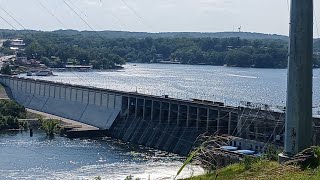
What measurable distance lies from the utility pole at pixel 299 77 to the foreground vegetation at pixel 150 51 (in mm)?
102503

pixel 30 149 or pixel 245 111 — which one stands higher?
pixel 245 111

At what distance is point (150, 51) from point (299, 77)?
467 ft

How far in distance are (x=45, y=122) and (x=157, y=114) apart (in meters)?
7.97

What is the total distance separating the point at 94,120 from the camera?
145ft

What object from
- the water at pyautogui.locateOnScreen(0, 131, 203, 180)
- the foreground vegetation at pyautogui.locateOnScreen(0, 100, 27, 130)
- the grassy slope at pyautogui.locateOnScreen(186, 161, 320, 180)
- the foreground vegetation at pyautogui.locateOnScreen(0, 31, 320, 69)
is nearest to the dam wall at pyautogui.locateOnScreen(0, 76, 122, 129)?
the foreground vegetation at pyautogui.locateOnScreen(0, 100, 27, 130)

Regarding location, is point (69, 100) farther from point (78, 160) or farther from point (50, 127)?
point (78, 160)

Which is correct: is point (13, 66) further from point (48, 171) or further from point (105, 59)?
point (48, 171)

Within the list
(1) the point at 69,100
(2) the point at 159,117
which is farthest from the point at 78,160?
(1) the point at 69,100

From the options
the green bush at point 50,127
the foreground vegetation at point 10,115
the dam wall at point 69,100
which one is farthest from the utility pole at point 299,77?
the foreground vegetation at point 10,115

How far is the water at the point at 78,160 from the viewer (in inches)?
1039

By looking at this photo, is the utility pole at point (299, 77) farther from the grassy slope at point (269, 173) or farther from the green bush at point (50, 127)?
the green bush at point (50, 127)

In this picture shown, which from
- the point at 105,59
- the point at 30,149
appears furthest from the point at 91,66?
the point at 30,149

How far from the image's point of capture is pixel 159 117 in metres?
39.4

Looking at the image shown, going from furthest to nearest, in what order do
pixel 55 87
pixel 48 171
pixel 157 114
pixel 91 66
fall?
pixel 91 66, pixel 55 87, pixel 157 114, pixel 48 171
